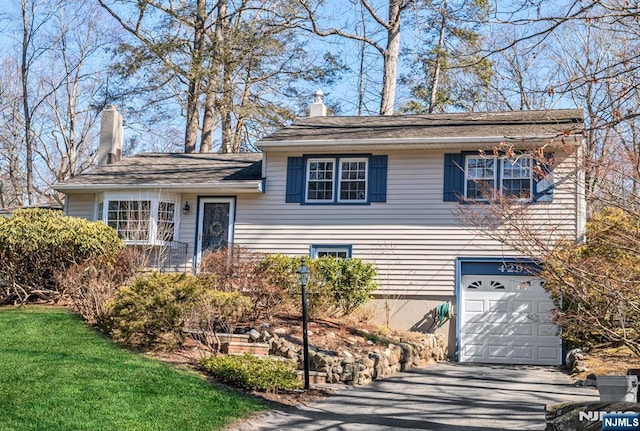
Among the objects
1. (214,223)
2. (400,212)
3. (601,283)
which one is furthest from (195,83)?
(601,283)

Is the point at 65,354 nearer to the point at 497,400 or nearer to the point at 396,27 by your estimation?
the point at 497,400

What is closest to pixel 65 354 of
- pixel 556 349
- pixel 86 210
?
pixel 86 210

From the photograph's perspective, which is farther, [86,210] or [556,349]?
[86,210]

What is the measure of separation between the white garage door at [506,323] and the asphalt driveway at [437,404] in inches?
74.2

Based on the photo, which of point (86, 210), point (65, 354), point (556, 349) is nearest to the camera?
point (65, 354)

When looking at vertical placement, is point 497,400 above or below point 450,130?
below

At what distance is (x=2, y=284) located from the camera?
46.3 feet

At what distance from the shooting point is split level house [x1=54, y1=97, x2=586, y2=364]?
15.2 meters

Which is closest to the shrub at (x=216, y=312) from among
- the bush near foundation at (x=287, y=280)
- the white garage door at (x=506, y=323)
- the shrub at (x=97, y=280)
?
the bush near foundation at (x=287, y=280)

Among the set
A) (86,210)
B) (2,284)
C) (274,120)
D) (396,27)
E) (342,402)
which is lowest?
(342,402)

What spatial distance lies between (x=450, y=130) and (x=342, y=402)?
825 cm

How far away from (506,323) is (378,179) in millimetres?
4243

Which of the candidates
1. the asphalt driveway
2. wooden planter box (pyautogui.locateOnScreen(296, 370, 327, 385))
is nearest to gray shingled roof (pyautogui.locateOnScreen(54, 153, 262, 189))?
wooden planter box (pyautogui.locateOnScreen(296, 370, 327, 385))

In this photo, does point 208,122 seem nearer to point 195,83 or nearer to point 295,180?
point 195,83
